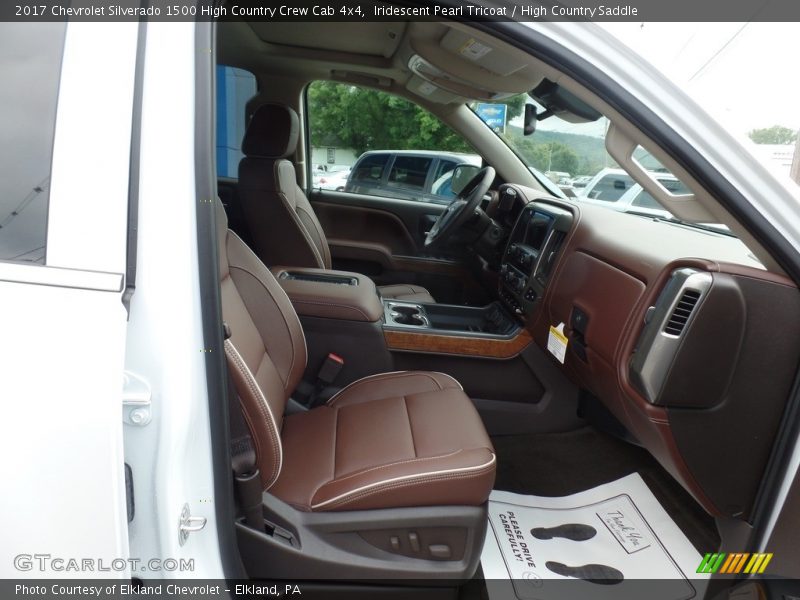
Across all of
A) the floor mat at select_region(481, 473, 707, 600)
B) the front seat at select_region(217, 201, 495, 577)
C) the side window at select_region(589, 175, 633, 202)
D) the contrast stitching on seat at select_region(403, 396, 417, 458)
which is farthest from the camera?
the side window at select_region(589, 175, 633, 202)

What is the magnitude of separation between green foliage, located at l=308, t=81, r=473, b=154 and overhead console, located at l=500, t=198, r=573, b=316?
832mm

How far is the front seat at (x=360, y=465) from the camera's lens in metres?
1.15

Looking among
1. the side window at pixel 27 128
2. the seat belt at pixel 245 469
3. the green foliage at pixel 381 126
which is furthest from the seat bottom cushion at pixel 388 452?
the green foliage at pixel 381 126

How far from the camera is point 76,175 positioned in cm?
76

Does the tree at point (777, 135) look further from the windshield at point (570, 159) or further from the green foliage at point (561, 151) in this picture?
the green foliage at point (561, 151)

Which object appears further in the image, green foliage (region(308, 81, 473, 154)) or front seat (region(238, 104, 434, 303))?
green foliage (region(308, 81, 473, 154))

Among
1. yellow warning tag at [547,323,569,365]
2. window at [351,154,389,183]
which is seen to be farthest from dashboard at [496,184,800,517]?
window at [351,154,389,183]

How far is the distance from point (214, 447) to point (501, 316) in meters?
1.59

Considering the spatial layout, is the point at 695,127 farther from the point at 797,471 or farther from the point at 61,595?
the point at 61,595

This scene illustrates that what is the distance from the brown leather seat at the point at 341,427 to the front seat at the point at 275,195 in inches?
42.7

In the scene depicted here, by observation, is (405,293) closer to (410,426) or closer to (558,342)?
(558,342)

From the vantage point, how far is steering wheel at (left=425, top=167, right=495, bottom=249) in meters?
2.29

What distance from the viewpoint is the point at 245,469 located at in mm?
1094

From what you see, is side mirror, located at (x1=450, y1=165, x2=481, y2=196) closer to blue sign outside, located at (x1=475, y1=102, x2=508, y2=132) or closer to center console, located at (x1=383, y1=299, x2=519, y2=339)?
blue sign outside, located at (x1=475, y1=102, x2=508, y2=132)
